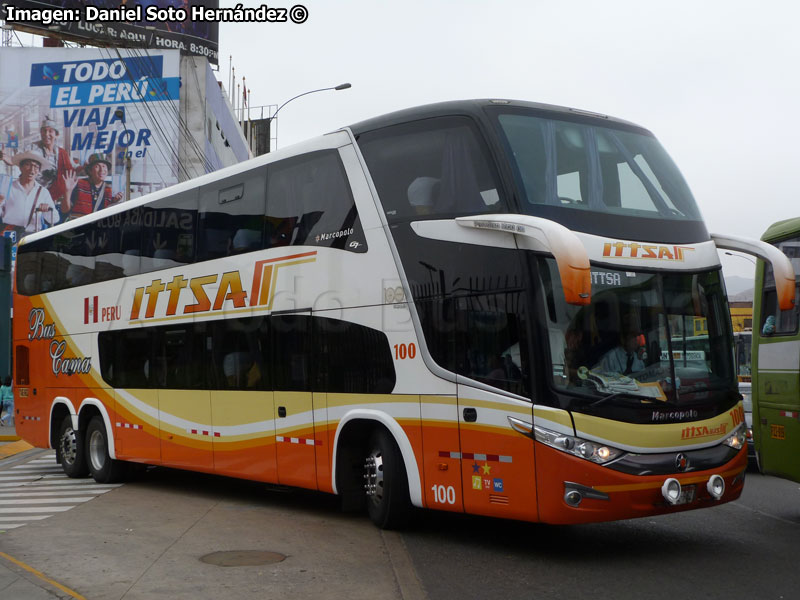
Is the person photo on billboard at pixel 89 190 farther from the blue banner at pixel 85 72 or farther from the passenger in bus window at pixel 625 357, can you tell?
the passenger in bus window at pixel 625 357

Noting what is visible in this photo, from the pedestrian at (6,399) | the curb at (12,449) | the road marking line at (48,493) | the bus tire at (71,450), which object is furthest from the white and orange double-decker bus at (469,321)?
the pedestrian at (6,399)

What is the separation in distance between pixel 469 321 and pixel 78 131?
156 ft

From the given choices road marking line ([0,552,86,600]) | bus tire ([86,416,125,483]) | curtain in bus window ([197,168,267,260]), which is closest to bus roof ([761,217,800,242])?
curtain in bus window ([197,168,267,260])

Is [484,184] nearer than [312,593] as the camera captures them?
No

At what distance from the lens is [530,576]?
8.18 metres

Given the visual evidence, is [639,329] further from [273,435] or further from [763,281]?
[273,435]

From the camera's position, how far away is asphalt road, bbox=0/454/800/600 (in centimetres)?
770

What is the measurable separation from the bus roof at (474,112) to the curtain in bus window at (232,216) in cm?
228

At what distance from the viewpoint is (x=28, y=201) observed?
5222 centimetres

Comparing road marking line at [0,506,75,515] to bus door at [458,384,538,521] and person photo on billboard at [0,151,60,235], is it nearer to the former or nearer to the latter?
bus door at [458,384,538,521]

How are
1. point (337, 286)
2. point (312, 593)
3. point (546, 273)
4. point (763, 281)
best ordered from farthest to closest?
1. point (763, 281)
2. point (337, 286)
3. point (546, 273)
4. point (312, 593)

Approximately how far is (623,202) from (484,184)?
132 cm

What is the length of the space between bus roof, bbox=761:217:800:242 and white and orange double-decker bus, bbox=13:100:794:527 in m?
1.97

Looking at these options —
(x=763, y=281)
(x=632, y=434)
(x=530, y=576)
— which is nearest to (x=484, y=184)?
(x=632, y=434)
